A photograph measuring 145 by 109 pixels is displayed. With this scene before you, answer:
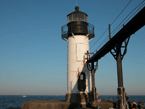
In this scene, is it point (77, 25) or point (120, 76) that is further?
point (77, 25)

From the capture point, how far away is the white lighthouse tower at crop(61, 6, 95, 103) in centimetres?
2472

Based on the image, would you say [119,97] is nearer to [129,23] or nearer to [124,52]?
[124,52]

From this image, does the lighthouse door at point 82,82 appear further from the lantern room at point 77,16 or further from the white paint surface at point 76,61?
the lantern room at point 77,16

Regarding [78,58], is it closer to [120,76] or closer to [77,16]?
[77,16]

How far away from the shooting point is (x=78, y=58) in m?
25.5

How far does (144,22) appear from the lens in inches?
448

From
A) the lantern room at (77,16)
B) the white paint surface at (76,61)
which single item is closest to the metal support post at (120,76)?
the white paint surface at (76,61)

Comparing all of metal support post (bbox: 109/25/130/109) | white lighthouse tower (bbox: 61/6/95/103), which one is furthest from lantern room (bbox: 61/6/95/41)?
metal support post (bbox: 109/25/130/109)

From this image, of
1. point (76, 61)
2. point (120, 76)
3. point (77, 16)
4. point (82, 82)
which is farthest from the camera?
point (77, 16)

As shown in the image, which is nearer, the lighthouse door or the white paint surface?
the lighthouse door

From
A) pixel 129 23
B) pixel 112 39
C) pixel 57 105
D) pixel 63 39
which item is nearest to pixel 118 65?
pixel 112 39

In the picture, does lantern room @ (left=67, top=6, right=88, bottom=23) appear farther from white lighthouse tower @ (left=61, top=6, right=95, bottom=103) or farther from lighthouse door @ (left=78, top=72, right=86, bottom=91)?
lighthouse door @ (left=78, top=72, right=86, bottom=91)

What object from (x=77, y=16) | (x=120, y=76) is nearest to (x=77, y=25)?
(x=77, y=16)

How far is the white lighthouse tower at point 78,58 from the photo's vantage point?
24.7 m
